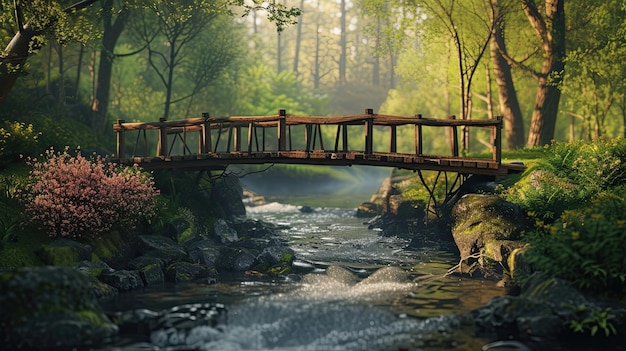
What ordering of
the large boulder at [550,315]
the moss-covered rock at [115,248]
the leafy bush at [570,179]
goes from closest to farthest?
the large boulder at [550,315] < the moss-covered rock at [115,248] < the leafy bush at [570,179]

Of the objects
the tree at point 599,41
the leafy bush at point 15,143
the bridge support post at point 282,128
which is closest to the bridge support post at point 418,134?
the bridge support post at point 282,128

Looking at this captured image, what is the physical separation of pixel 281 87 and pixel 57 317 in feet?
174

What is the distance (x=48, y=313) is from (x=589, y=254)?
9.84 m

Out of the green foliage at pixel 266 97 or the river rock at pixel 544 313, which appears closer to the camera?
the river rock at pixel 544 313

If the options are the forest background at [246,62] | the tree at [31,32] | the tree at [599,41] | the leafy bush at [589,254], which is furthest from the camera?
the tree at [599,41]

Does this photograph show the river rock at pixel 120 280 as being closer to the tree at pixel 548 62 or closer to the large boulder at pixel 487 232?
the large boulder at pixel 487 232

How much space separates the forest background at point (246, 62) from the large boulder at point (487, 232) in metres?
9.55

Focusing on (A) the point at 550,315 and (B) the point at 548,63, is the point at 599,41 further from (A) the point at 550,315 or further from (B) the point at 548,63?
(A) the point at 550,315

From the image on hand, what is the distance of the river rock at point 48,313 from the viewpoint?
1191 centimetres

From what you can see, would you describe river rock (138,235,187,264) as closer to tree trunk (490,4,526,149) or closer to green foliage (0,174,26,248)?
green foliage (0,174,26,248)

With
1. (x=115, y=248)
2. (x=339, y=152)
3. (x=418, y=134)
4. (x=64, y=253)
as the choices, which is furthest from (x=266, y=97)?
(x=64, y=253)

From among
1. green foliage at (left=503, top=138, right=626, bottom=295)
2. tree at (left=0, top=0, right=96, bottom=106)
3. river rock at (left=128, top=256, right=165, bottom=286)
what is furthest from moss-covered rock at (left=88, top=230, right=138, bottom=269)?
green foliage at (left=503, top=138, right=626, bottom=295)

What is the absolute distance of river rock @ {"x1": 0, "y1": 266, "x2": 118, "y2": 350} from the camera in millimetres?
11906

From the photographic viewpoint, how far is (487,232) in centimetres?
1908
